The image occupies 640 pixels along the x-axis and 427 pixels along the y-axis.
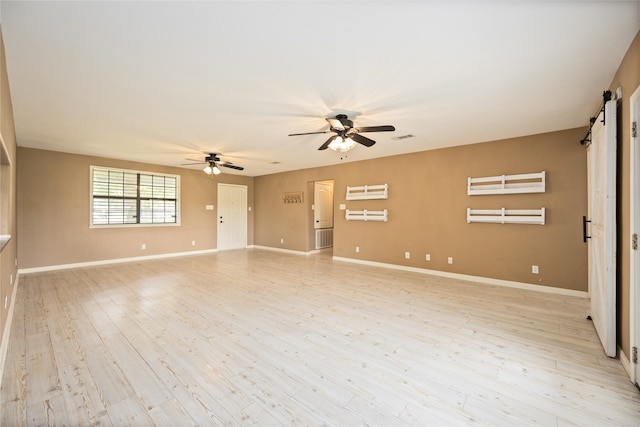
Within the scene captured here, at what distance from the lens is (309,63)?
7.85 ft

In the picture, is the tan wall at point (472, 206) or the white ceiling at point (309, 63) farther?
the tan wall at point (472, 206)

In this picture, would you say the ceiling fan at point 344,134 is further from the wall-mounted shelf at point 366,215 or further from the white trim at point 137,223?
the white trim at point 137,223

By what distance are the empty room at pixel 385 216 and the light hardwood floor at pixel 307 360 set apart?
2 centimetres

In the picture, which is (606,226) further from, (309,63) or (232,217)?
(232,217)

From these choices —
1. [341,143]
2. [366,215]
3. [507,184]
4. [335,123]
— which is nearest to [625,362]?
[507,184]

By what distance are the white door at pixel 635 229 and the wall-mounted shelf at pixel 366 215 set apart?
4264 millimetres

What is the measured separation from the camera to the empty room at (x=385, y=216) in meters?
1.84

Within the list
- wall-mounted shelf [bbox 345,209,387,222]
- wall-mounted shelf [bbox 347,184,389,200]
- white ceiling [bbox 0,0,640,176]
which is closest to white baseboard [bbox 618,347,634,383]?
white ceiling [bbox 0,0,640,176]

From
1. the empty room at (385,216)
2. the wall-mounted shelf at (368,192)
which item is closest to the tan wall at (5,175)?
the empty room at (385,216)

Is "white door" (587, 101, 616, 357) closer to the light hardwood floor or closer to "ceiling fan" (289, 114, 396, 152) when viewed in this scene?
the light hardwood floor

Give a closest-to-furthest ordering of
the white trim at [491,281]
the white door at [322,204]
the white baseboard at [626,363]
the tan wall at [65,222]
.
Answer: the white baseboard at [626,363], the white trim at [491,281], the tan wall at [65,222], the white door at [322,204]

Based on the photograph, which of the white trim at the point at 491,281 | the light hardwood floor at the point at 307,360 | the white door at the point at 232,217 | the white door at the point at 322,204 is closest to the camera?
the light hardwood floor at the point at 307,360

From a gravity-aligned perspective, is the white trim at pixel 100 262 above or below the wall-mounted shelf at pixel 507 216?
below

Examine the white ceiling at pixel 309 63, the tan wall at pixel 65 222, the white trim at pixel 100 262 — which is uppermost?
the white ceiling at pixel 309 63
